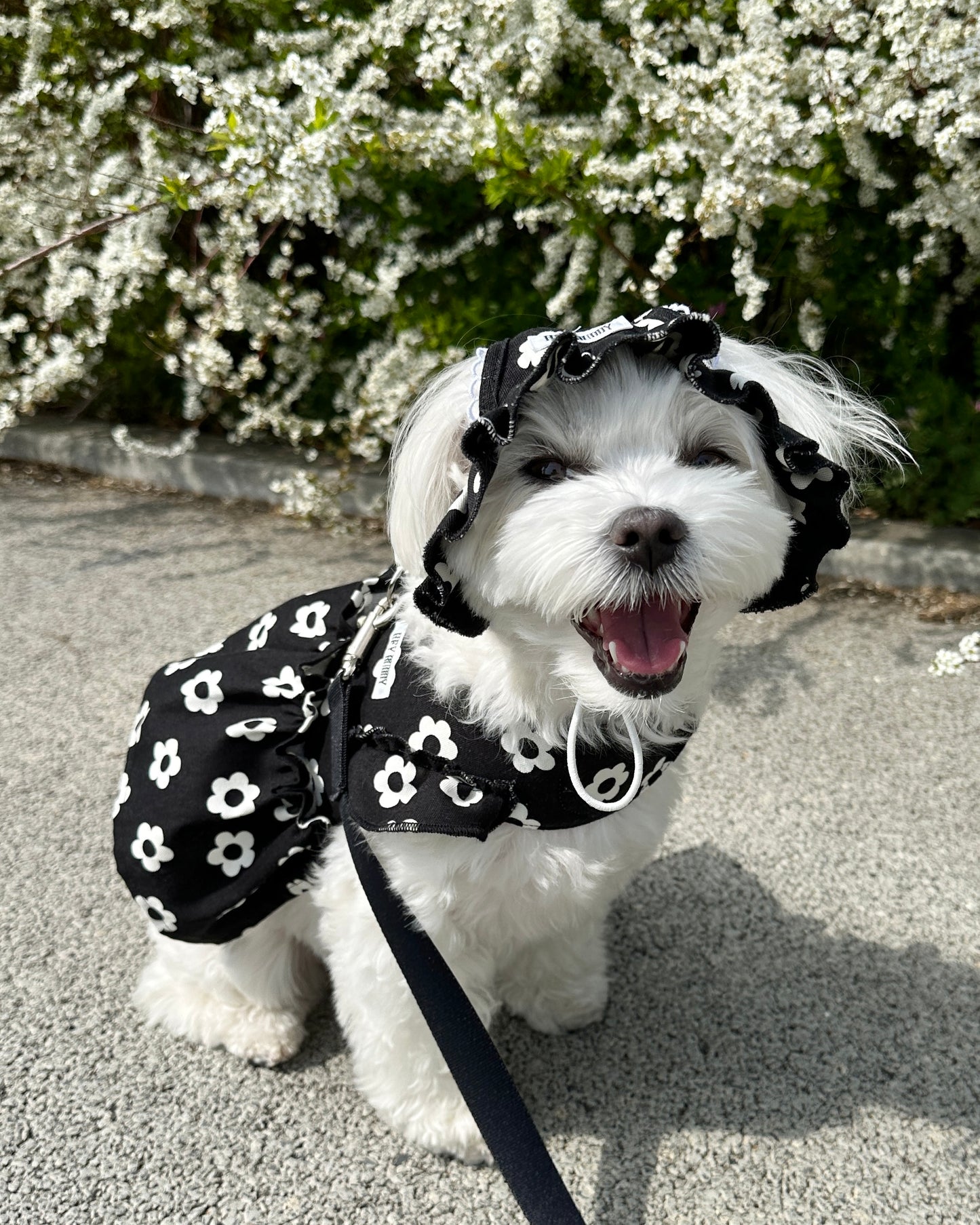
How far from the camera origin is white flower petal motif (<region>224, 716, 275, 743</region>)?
6.29 ft

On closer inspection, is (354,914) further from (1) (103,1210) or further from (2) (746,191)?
(2) (746,191)

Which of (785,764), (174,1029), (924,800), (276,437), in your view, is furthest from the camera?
(276,437)

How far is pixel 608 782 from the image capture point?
67.4 inches

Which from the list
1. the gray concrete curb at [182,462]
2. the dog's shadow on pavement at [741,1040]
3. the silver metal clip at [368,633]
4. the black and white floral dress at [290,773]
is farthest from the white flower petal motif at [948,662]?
the gray concrete curb at [182,462]

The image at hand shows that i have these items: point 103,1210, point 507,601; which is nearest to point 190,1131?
point 103,1210

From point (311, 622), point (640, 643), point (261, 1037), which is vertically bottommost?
point (261, 1037)

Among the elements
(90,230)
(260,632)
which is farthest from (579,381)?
(90,230)

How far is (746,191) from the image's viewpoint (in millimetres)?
3373

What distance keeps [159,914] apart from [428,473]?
1104 millimetres

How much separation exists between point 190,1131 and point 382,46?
162 inches

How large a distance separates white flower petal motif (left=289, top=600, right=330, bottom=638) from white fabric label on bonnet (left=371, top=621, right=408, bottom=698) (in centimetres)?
26

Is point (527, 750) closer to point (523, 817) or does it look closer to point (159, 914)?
point (523, 817)

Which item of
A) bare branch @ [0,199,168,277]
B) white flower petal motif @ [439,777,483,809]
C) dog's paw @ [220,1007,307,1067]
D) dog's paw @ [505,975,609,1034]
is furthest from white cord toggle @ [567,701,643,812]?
bare branch @ [0,199,168,277]

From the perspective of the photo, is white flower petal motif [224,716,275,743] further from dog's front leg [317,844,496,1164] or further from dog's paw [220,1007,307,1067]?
dog's paw [220,1007,307,1067]
